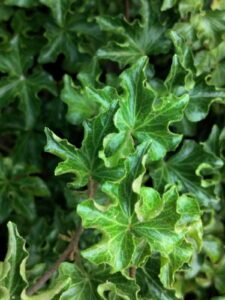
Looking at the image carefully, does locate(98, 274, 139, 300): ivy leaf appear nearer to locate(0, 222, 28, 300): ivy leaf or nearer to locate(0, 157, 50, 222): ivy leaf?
locate(0, 222, 28, 300): ivy leaf

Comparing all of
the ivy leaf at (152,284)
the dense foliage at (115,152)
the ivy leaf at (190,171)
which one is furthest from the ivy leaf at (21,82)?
the ivy leaf at (152,284)

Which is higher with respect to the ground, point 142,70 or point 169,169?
point 142,70

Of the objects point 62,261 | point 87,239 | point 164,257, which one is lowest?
point 87,239

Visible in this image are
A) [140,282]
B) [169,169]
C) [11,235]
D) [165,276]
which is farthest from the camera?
Answer: [169,169]

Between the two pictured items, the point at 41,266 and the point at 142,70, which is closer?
the point at 142,70

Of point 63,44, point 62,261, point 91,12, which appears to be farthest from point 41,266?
point 91,12

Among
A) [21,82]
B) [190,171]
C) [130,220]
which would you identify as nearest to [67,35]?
[21,82]

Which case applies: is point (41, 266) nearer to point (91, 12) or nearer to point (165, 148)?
point (165, 148)

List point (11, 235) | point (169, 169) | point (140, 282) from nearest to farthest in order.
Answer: point (11, 235) → point (140, 282) → point (169, 169)

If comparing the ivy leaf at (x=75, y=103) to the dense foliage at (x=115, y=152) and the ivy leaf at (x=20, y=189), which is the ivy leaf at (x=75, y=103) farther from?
the ivy leaf at (x=20, y=189)
